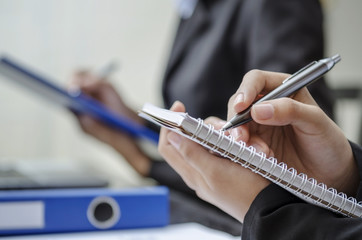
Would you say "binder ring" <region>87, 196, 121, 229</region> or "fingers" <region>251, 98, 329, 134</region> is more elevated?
"fingers" <region>251, 98, 329, 134</region>

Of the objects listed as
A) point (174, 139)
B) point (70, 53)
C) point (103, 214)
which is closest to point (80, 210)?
point (103, 214)

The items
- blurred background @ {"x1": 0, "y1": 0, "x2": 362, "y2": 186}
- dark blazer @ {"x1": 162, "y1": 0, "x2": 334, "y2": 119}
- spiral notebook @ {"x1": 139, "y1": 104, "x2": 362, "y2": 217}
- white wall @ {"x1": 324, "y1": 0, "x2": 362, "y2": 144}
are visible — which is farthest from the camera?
white wall @ {"x1": 324, "y1": 0, "x2": 362, "y2": 144}

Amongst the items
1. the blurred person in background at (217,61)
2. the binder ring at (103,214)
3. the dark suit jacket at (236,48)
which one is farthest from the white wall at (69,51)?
the binder ring at (103,214)

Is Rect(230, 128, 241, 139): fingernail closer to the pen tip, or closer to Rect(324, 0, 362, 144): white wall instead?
the pen tip

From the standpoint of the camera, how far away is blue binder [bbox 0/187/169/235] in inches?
12.8

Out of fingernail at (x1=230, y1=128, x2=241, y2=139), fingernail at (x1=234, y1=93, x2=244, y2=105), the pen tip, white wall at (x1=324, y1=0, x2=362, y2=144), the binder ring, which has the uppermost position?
white wall at (x1=324, y1=0, x2=362, y2=144)

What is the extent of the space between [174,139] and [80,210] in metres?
0.17

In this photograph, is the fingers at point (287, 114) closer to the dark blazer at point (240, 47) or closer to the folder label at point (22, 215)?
the dark blazer at point (240, 47)

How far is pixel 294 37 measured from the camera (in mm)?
334

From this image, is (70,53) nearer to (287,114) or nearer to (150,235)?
(150,235)

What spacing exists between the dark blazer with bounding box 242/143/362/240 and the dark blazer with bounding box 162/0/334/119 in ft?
0.19

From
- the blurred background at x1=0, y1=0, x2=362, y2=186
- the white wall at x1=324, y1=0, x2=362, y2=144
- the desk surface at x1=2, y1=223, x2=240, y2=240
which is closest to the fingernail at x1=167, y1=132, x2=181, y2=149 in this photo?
the desk surface at x1=2, y1=223, x2=240, y2=240

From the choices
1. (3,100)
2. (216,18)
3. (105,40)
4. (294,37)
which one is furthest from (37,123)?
(294,37)

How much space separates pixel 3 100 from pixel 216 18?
2.71ft
